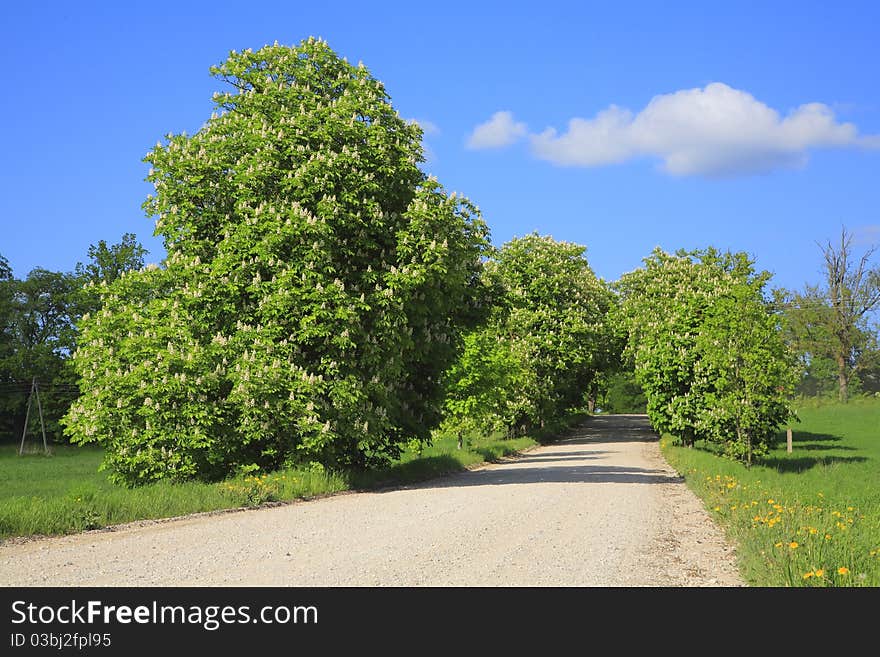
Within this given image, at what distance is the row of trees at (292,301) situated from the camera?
18406 millimetres

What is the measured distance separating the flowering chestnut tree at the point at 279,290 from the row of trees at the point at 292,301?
53 mm

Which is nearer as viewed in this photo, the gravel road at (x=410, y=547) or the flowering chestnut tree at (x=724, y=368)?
the gravel road at (x=410, y=547)

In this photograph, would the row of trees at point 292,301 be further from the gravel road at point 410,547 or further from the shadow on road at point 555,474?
the gravel road at point 410,547

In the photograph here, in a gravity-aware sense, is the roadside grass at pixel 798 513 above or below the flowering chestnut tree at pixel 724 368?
below

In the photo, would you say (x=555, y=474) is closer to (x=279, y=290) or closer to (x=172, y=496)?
(x=279, y=290)

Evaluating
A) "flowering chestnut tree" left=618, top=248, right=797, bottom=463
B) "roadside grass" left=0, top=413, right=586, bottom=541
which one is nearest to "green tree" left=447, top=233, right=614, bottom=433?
"flowering chestnut tree" left=618, top=248, right=797, bottom=463

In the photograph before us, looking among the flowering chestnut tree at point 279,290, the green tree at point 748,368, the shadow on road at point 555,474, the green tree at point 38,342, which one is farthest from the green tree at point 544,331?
the green tree at point 38,342

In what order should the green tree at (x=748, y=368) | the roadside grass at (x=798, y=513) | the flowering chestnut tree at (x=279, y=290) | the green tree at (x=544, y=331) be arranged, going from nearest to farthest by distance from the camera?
the roadside grass at (x=798, y=513) → the flowering chestnut tree at (x=279, y=290) → the green tree at (x=748, y=368) → the green tree at (x=544, y=331)

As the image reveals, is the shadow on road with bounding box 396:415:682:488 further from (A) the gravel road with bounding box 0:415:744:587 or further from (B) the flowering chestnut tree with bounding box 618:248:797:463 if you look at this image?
(A) the gravel road with bounding box 0:415:744:587

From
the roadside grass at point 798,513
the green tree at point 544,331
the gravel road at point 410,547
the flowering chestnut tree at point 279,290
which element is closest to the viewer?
the roadside grass at point 798,513

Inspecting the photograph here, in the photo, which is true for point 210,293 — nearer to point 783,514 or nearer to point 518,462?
point 783,514

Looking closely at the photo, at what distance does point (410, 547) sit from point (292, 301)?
9653 mm
